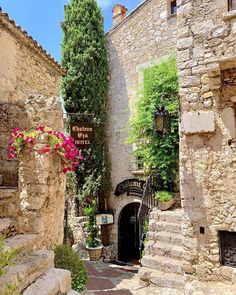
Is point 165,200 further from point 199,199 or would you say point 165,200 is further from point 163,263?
point 199,199

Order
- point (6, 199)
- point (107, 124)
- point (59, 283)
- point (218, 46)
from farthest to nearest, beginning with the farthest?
point (107, 124)
point (218, 46)
point (6, 199)
point (59, 283)

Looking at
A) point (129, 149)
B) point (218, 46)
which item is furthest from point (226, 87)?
point (129, 149)

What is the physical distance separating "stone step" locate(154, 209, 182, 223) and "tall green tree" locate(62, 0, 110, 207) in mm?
3744

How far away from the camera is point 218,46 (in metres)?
4.42

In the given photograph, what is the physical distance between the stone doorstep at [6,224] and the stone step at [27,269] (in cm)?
40

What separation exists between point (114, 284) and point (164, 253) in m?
1.58

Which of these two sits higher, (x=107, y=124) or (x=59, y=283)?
(x=107, y=124)

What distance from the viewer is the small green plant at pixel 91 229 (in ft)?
33.5

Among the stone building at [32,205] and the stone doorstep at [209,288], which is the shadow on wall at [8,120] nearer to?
the stone building at [32,205]

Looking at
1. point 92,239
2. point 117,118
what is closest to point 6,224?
point 92,239

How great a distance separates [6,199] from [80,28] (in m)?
9.96

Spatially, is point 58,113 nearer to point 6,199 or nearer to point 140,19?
point 6,199

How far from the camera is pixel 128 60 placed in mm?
11547

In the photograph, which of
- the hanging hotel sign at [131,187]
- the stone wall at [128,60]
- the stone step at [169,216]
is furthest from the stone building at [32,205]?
the stone wall at [128,60]
